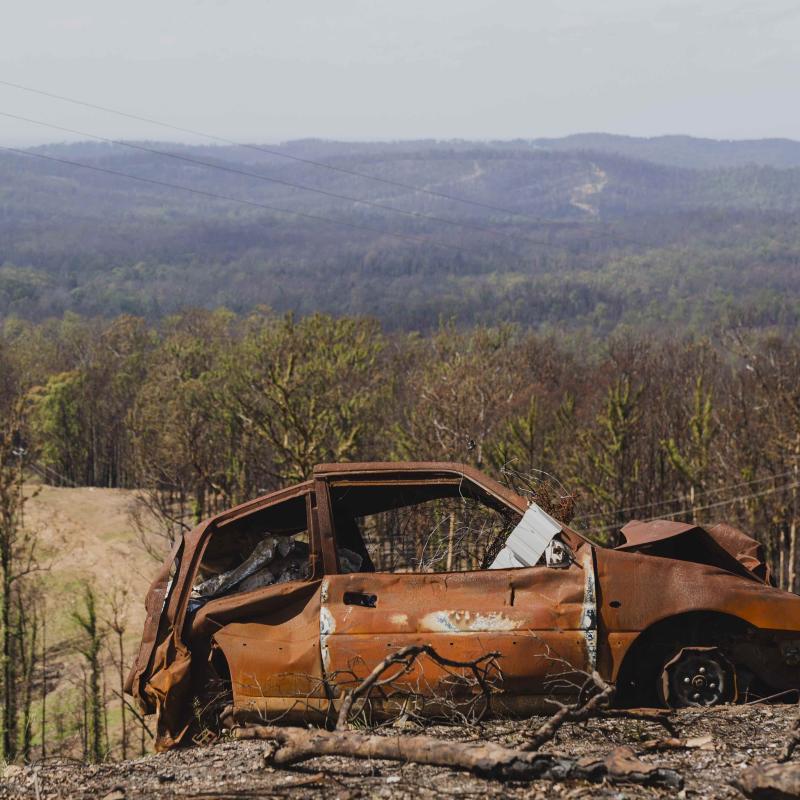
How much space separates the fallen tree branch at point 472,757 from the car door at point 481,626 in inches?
35.6

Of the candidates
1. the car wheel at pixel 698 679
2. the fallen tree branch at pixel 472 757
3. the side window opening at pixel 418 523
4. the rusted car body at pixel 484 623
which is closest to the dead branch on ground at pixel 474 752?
the fallen tree branch at pixel 472 757

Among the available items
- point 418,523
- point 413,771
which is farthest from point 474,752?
point 418,523

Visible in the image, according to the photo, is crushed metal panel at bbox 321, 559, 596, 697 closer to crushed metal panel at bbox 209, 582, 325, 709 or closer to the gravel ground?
crushed metal panel at bbox 209, 582, 325, 709

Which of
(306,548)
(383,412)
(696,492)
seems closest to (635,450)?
(696,492)

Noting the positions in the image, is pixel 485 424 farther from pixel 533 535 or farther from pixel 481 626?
pixel 481 626

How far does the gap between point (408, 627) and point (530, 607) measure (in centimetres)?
77

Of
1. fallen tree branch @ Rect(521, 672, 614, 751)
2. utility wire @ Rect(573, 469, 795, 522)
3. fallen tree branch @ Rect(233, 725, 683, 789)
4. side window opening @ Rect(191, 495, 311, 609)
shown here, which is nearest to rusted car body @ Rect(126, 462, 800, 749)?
side window opening @ Rect(191, 495, 311, 609)

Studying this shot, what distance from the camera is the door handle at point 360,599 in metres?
6.38

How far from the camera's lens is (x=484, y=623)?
6.22 meters

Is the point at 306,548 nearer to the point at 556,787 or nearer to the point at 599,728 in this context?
the point at 599,728

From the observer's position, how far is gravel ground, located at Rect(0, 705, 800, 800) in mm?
4918

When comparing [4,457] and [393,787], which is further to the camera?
[4,457]

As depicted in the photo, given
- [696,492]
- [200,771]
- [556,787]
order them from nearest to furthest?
[556,787]
[200,771]
[696,492]

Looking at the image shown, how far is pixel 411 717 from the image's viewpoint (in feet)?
20.7
